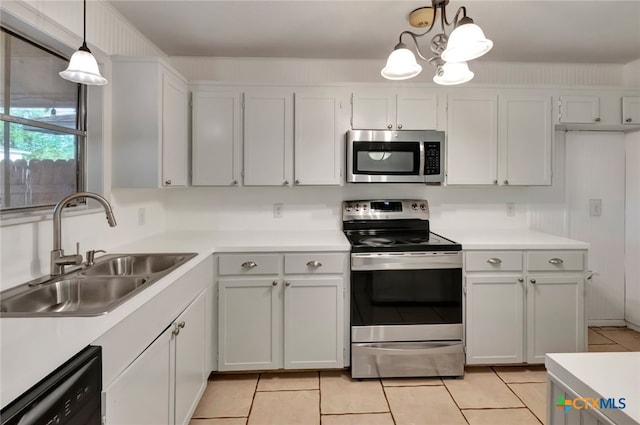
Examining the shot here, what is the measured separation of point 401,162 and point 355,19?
105cm

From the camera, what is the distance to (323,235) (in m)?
2.61

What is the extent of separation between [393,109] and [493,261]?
1.34m

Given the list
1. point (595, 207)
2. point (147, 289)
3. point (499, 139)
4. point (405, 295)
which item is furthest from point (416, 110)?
point (147, 289)

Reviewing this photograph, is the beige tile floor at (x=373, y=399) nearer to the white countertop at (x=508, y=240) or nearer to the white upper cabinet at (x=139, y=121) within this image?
the white countertop at (x=508, y=240)

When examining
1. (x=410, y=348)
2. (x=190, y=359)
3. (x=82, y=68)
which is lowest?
(x=410, y=348)

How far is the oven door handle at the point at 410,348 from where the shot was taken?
223 centimetres

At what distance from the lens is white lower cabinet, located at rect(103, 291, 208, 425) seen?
1.10 meters

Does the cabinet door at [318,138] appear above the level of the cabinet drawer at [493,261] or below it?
above

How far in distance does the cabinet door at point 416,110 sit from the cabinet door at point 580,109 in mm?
1052

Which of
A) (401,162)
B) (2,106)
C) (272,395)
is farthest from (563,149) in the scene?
(2,106)

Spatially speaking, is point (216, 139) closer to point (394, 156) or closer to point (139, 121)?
point (139, 121)

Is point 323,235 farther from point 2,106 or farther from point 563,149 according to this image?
point 563,149

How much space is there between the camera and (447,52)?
1430 millimetres

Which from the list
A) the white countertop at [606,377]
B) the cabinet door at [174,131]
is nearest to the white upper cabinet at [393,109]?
the cabinet door at [174,131]
